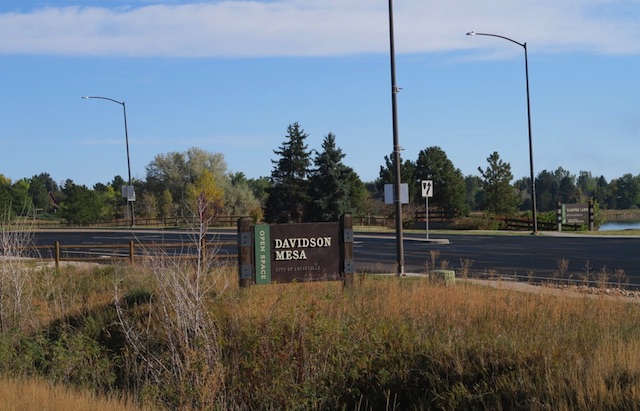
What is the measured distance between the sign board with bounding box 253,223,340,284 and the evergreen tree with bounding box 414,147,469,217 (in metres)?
63.2

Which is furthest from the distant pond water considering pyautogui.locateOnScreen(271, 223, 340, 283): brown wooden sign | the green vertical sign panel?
the green vertical sign panel

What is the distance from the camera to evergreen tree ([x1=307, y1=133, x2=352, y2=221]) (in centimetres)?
6675

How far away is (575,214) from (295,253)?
39.8 meters

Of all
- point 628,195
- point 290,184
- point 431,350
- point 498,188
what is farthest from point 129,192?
point 628,195

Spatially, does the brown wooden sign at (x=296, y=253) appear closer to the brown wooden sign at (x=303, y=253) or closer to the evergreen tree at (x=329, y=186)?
Answer: the brown wooden sign at (x=303, y=253)

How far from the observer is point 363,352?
11508 mm

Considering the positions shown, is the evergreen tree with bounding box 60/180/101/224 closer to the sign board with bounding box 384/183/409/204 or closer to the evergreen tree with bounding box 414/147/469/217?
the evergreen tree with bounding box 414/147/469/217

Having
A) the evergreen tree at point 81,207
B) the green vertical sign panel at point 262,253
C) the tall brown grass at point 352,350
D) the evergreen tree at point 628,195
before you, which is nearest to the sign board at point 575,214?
the tall brown grass at point 352,350

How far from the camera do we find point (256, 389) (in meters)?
11.6

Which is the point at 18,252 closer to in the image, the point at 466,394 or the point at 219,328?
the point at 219,328

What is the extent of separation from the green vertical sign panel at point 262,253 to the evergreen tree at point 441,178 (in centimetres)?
6380

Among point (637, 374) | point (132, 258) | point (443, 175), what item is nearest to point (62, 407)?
point (637, 374)

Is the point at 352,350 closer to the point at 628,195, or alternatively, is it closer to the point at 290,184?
the point at 290,184

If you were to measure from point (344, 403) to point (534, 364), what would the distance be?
2949 millimetres
